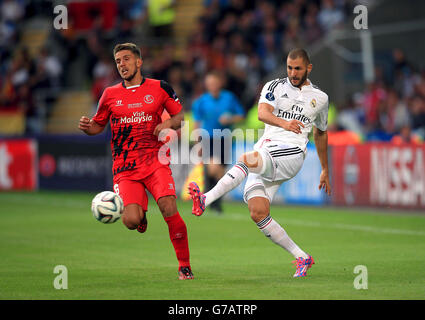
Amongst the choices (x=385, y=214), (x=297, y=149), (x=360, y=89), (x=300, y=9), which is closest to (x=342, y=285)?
(x=297, y=149)

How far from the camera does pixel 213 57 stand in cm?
2464

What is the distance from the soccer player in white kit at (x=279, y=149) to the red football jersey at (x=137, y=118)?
845mm

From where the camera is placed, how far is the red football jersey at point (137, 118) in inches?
365

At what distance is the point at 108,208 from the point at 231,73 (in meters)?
14.3

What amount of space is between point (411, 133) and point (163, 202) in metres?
10.3

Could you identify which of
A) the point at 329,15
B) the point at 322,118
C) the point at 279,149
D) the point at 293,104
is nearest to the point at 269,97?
the point at 293,104

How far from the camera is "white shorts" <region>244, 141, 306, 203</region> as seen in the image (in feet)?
30.2

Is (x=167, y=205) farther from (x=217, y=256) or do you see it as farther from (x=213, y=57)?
(x=213, y=57)

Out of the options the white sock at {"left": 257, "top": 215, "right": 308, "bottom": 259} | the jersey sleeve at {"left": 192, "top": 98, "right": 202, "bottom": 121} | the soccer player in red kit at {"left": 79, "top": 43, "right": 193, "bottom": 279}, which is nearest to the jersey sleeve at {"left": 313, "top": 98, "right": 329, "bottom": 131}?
the white sock at {"left": 257, "top": 215, "right": 308, "bottom": 259}

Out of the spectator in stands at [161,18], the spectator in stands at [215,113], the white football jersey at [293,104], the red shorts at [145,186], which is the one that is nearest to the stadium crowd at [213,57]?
the spectator in stands at [161,18]

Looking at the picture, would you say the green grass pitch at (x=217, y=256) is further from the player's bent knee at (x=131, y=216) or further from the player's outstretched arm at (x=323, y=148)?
the player's outstretched arm at (x=323, y=148)

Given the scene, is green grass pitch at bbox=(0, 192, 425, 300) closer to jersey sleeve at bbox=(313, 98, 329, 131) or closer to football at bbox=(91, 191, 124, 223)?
football at bbox=(91, 191, 124, 223)

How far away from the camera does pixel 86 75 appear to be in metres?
28.9

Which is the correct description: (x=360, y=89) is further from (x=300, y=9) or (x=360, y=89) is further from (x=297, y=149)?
(x=297, y=149)
